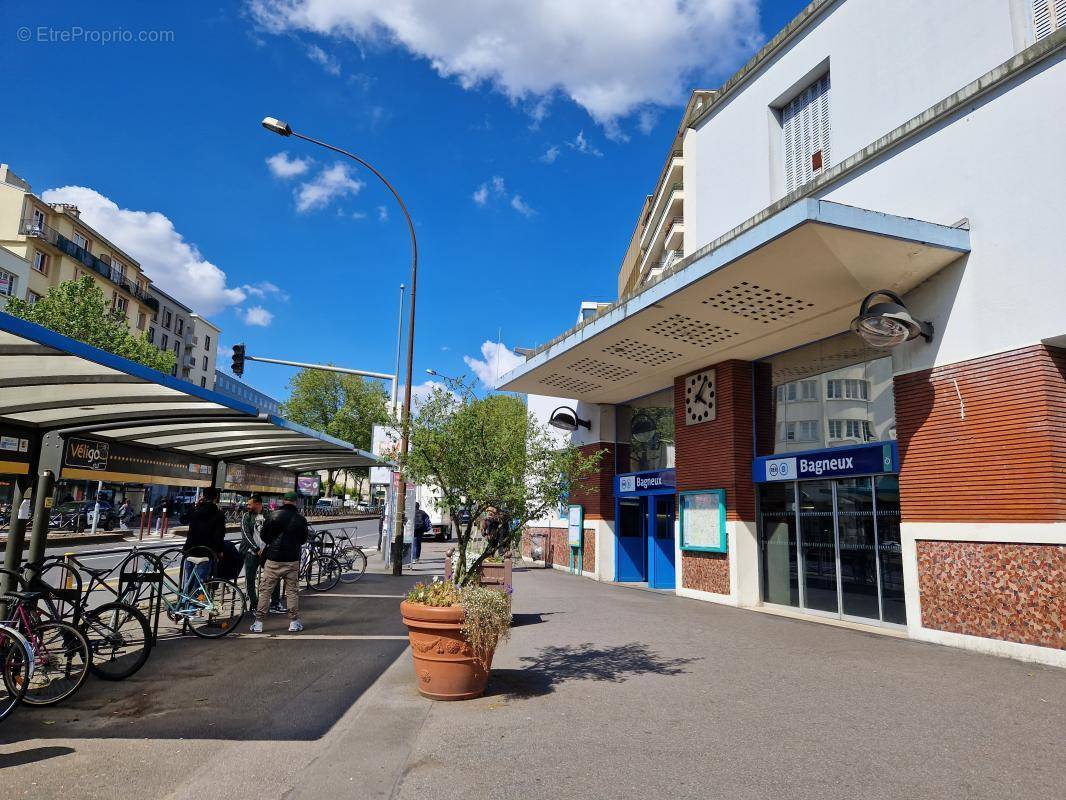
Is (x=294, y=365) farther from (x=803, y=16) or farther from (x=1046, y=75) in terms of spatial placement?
(x=1046, y=75)

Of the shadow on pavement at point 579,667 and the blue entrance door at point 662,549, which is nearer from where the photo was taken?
the shadow on pavement at point 579,667

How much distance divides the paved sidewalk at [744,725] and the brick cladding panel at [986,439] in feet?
6.04

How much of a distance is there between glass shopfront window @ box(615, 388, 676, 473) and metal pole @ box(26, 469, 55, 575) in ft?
41.5

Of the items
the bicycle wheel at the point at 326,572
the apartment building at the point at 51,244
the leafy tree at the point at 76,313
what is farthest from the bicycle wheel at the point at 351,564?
the apartment building at the point at 51,244

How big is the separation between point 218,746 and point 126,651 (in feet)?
9.19

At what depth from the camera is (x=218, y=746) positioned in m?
4.68

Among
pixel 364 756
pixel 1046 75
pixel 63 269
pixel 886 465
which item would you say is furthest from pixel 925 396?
pixel 63 269

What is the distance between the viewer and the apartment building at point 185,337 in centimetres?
6131

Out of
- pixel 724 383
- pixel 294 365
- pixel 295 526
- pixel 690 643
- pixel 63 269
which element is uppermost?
pixel 63 269

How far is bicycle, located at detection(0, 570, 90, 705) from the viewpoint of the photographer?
5512mm

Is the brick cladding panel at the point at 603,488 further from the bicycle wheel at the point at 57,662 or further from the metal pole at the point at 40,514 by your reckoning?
the bicycle wheel at the point at 57,662

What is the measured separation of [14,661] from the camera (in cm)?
512

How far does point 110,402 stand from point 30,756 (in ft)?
12.8

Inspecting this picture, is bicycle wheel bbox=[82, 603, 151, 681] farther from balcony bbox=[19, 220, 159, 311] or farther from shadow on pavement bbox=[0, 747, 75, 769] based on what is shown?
balcony bbox=[19, 220, 159, 311]
